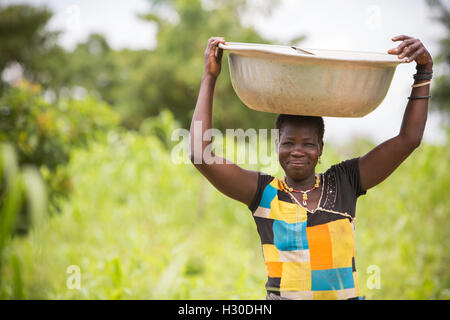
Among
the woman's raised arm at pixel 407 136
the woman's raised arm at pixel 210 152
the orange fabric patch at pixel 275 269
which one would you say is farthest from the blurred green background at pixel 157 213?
the woman's raised arm at pixel 407 136

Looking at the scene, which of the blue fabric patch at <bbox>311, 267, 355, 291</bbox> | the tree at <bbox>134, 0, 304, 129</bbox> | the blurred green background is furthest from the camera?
the tree at <bbox>134, 0, 304, 129</bbox>

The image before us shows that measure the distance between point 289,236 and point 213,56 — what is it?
664mm

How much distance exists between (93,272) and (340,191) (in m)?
2.08

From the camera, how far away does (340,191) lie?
1699 millimetres

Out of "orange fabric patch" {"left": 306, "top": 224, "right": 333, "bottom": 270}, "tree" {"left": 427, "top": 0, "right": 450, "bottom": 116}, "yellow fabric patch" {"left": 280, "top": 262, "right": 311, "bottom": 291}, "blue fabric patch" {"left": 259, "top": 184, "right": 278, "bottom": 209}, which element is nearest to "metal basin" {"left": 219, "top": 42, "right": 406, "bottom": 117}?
"blue fabric patch" {"left": 259, "top": 184, "right": 278, "bottom": 209}

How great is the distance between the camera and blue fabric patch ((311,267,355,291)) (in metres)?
1.56

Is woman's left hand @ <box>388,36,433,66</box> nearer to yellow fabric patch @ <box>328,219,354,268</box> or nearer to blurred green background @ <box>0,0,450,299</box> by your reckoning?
yellow fabric patch @ <box>328,219,354,268</box>

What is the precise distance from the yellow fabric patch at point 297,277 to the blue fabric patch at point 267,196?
0.73 feet

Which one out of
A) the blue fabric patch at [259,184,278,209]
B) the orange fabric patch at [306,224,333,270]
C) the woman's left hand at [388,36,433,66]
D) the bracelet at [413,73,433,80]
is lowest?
the orange fabric patch at [306,224,333,270]

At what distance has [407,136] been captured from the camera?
164 cm

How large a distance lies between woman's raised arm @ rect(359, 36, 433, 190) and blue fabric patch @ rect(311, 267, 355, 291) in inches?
14.2
